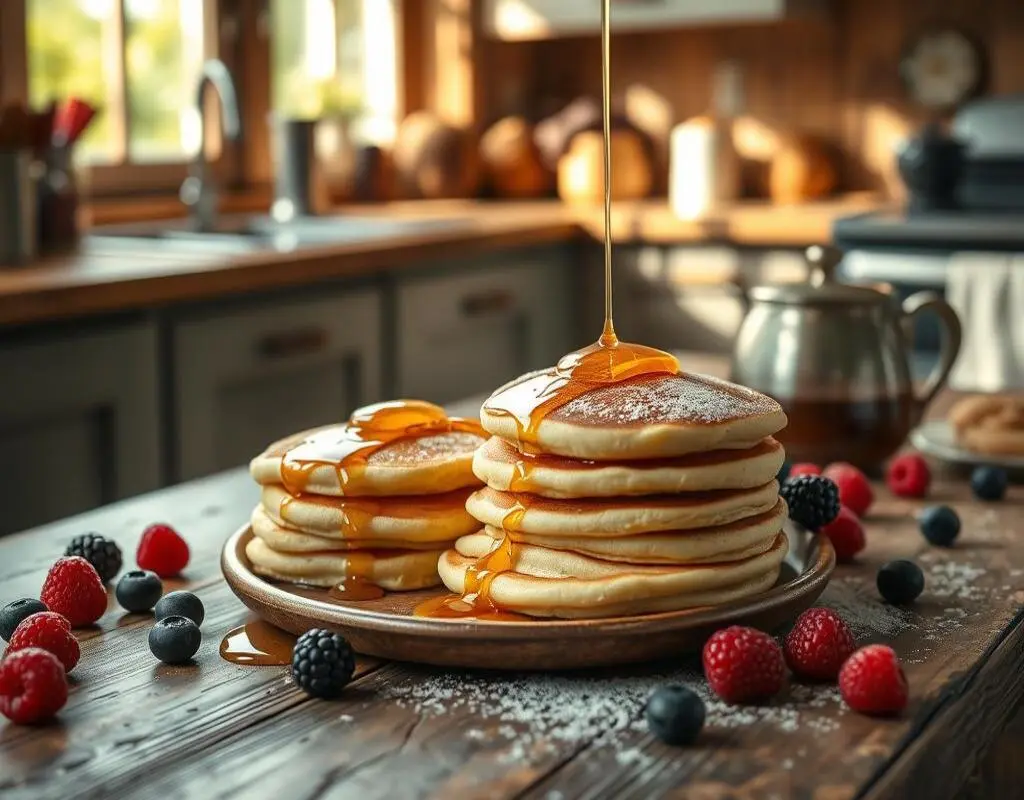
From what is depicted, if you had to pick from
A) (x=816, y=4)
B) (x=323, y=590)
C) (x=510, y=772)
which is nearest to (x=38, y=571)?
(x=323, y=590)

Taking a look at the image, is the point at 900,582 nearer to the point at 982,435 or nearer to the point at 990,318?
the point at 982,435

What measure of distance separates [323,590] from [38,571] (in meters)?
0.28

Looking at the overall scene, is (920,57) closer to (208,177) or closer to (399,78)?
(399,78)

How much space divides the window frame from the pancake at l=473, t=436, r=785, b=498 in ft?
7.52

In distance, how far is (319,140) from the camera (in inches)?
155

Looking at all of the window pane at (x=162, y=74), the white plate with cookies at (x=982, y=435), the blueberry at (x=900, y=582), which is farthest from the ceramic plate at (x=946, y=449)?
the window pane at (x=162, y=74)

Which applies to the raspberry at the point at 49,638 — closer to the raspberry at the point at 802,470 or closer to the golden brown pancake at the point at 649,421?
the golden brown pancake at the point at 649,421

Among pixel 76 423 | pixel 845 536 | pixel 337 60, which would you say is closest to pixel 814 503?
pixel 845 536

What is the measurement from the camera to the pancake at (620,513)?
3.02 feet

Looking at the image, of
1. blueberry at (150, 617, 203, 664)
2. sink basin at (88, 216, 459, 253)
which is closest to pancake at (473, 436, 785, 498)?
blueberry at (150, 617, 203, 664)

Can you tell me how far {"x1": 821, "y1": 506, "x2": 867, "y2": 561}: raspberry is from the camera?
1.21m

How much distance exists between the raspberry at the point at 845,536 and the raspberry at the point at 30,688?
2.14ft

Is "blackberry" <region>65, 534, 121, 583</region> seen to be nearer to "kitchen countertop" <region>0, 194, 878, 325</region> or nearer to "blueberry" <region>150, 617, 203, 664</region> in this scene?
"blueberry" <region>150, 617, 203, 664</region>

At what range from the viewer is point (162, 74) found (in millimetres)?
3559
